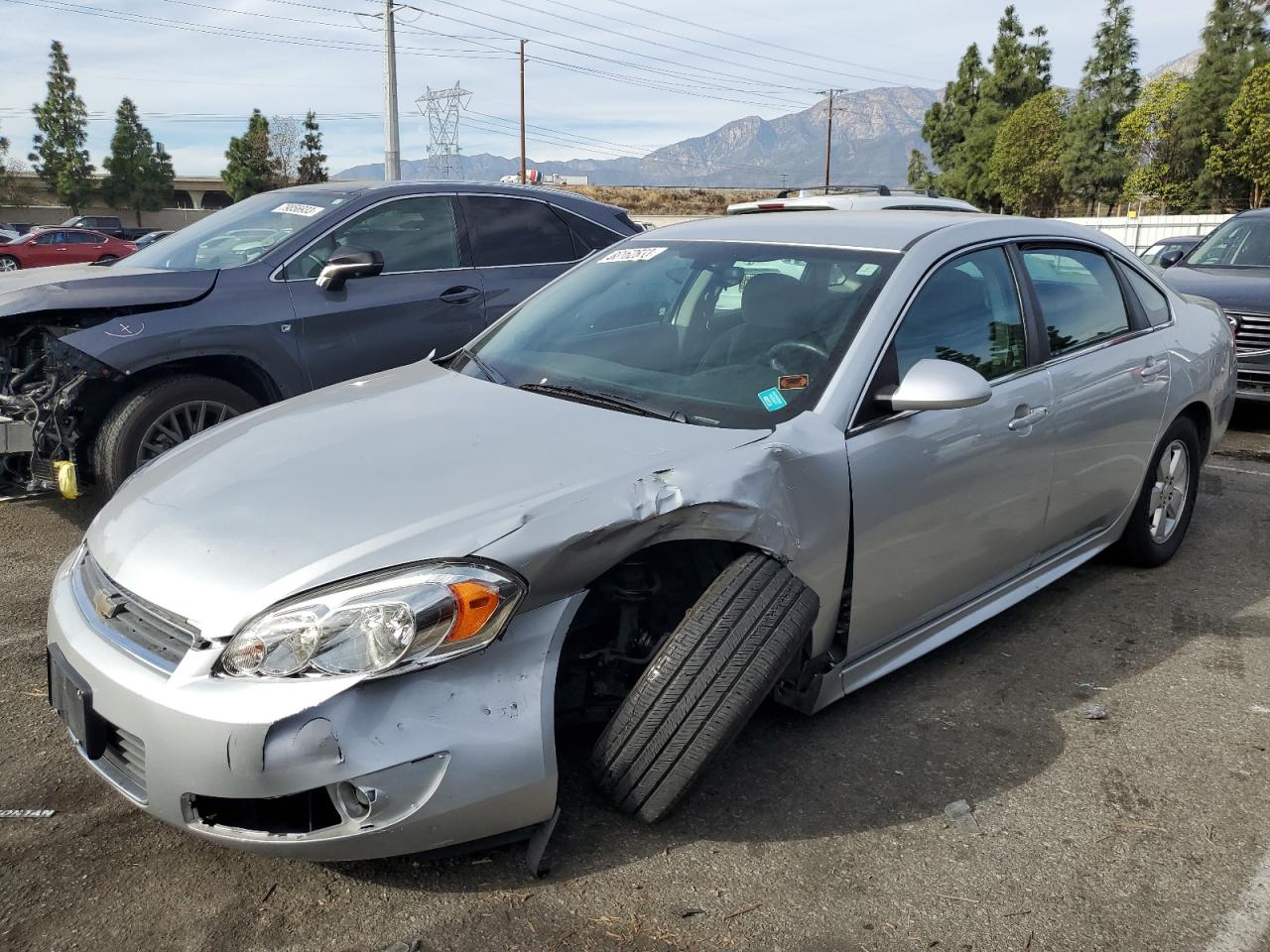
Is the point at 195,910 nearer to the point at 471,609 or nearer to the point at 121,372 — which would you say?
the point at 471,609

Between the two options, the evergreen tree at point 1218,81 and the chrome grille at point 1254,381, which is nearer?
the chrome grille at point 1254,381

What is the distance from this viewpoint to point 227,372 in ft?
17.3

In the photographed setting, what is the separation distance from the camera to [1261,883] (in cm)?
255

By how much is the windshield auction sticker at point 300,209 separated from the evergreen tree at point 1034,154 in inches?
2139

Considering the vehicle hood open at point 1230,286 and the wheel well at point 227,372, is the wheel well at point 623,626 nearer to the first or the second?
the wheel well at point 227,372

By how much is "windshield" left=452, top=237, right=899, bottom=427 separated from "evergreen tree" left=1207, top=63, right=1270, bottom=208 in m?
44.5

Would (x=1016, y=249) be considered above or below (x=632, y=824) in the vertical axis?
above

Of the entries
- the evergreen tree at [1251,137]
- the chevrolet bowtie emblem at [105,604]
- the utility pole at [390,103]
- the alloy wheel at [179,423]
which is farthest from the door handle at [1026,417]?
the evergreen tree at [1251,137]

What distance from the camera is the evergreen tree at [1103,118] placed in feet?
167

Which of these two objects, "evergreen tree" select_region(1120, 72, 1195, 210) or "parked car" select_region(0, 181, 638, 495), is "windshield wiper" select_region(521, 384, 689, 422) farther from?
"evergreen tree" select_region(1120, 72, 1195, 210)

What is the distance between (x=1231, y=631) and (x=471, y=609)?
3.21 metres

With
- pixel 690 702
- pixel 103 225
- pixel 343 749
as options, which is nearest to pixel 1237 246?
pixel 690 702

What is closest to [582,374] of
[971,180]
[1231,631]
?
[1231,631]

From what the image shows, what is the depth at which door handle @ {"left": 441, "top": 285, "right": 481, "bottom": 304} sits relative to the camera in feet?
19.2
